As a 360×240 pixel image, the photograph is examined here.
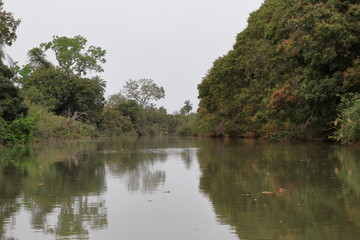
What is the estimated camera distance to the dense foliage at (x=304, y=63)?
23516mm

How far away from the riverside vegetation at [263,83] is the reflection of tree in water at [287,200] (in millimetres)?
9099

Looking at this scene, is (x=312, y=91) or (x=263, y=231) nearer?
(x=263, y=231)

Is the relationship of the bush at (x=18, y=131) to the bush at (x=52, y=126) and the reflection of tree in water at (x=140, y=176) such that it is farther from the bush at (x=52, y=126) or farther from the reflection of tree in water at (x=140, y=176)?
the reflection of tree in water at (x=140, y=176)

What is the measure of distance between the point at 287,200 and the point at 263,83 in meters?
25.8

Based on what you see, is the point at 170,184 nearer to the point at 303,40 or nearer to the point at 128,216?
the point at 128,216

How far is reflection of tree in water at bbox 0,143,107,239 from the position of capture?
6742 millimetres

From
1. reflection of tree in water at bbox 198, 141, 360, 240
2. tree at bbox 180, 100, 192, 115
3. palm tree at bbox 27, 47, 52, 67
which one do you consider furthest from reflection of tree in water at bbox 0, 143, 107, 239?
tree at bbox 180, 100, 192, 115

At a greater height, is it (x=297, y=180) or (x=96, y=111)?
(x=96, y=111)

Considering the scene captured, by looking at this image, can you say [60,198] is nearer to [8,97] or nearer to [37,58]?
[8,97]

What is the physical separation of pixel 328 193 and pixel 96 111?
5749 cm

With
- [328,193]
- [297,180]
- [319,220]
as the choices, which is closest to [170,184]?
[297,180]

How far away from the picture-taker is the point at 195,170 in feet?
47.6

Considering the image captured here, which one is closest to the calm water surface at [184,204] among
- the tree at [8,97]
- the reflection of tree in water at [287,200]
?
the reflection of tree in water at [287,200]

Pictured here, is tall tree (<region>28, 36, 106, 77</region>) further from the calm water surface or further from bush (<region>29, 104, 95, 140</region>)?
the calm water surface
